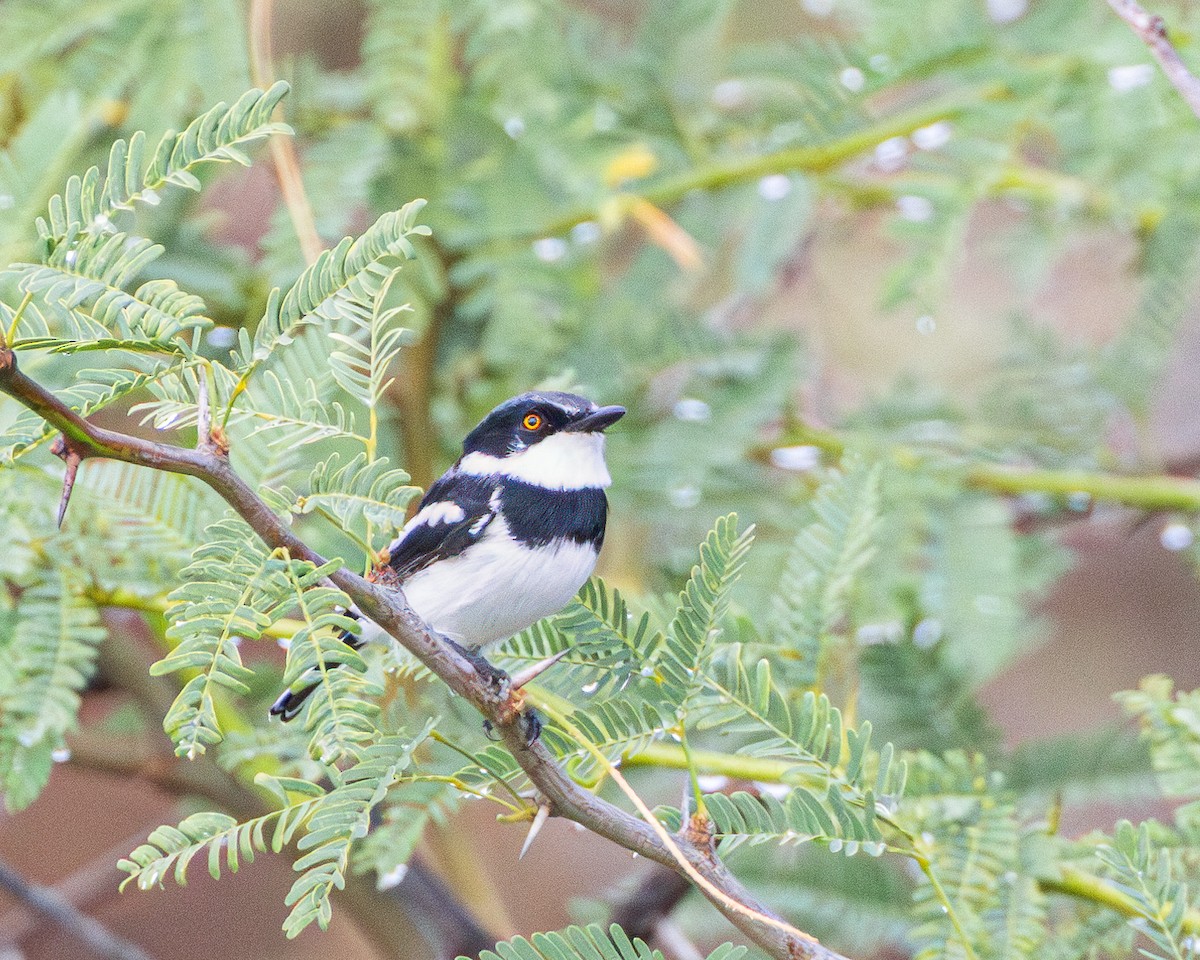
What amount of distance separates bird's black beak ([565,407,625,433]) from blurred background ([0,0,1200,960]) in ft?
1.38

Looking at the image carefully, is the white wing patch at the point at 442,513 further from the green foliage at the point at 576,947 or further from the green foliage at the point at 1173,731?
the green foliage at the point at 1173,731

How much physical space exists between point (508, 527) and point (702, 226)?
153 centimetres

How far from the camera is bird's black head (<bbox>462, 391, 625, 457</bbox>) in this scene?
1662mm

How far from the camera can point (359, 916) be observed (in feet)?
6.84

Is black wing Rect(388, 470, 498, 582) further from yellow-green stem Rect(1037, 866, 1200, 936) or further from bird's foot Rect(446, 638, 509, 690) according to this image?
yellow-green stem Rect(1037, 866, 1200, 936)

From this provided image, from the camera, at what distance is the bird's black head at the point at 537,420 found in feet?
5.45

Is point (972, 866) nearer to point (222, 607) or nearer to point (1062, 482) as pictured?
point (222, 607)

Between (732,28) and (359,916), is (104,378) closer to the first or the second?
(359,916)

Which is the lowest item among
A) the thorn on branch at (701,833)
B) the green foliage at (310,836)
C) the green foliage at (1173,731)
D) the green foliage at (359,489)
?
the green foliage at (1173,731)

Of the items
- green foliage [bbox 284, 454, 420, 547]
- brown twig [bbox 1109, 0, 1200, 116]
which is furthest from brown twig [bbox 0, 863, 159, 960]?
brown twig [bbox 1109, 0, 1200, 116]

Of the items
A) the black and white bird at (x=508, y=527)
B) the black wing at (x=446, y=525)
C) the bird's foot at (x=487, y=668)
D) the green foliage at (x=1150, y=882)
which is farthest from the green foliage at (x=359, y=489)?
the green foliage at (x=1150, y=882)

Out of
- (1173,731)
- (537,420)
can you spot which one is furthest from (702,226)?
(1173,731)

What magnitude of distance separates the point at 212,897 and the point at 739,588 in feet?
7.44

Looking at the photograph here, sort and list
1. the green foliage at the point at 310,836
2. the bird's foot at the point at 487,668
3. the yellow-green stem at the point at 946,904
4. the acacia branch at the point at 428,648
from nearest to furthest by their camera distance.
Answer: the acacia branch at the point at 428,648, the green foliage at the point at 310,836, the yellow-green stem at the point at 946,904, the bird's foot at the point at 487,668
